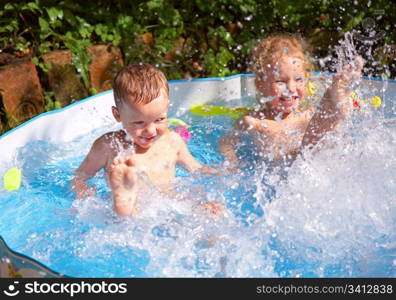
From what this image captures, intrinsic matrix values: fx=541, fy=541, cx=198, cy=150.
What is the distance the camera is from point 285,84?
9.33ft

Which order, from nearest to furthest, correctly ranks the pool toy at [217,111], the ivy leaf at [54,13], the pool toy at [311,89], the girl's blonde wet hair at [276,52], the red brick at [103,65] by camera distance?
the girl's blonde wet hair at [276,52]
the pool toy at [311,89]
the pool toy at [217,111]
the ivy leaf at [54,13]
the red brick at [103,65]

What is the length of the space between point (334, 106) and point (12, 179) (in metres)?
1.60

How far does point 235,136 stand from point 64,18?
1649mm

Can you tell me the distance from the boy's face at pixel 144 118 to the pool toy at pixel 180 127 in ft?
2.45

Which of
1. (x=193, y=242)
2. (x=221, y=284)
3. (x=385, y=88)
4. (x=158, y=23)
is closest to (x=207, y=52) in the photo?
(x=158, y=23)

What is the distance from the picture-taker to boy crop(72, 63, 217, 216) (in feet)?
7.13

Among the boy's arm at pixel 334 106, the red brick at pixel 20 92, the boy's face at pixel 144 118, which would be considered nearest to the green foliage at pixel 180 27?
the red brick at pixel 20 92

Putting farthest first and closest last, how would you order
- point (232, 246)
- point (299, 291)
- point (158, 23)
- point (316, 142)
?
point (158, 23) → point (316, 142) → point (232, 246) → point (299, 291)

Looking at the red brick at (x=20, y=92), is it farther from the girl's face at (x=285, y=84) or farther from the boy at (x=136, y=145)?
the girl's face at (x=285, y=84)

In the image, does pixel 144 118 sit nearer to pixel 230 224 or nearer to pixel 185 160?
pixel 185 160

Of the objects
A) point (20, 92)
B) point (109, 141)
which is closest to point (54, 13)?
point (20, 92)

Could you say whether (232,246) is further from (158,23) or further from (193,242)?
(158,23)

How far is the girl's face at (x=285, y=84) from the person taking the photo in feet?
9.35

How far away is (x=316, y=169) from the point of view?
2.55m
